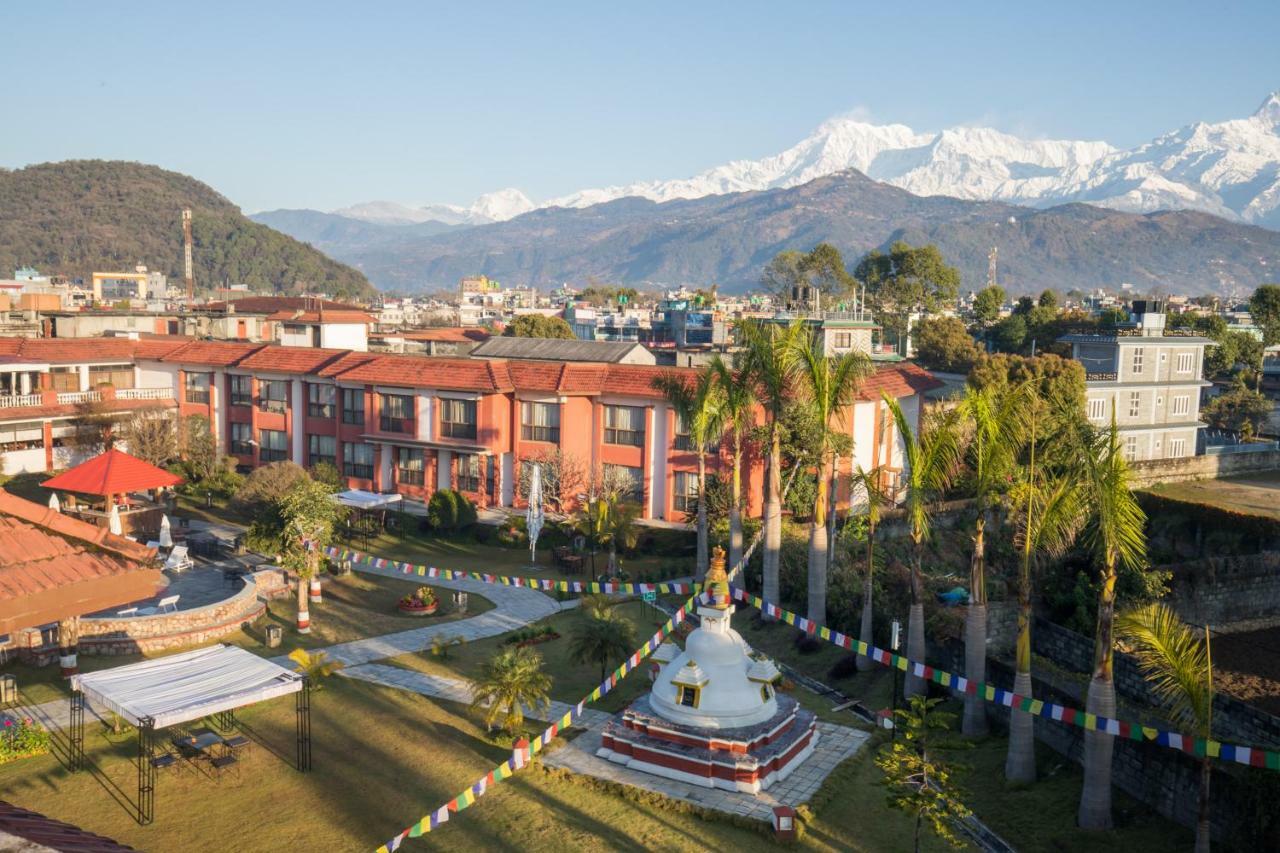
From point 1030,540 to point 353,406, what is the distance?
36853 mm

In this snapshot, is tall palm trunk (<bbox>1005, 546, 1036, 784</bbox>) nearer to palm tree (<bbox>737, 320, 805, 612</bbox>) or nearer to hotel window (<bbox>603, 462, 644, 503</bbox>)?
palm tree (<bbox>737, 320, 805, 612</bbox>)

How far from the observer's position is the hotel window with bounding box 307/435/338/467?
5056cm

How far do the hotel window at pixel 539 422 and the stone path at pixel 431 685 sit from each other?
18570 millimetres

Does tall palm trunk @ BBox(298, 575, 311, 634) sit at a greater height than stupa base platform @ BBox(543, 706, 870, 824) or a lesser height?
greater

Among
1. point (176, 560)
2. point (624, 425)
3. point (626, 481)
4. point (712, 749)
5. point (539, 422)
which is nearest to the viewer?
point (712, 749)

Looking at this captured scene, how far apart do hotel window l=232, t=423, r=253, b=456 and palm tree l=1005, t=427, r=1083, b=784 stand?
43075mm

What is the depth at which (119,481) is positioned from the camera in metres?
36.6

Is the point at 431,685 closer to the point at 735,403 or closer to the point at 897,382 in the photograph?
the point at 735,403

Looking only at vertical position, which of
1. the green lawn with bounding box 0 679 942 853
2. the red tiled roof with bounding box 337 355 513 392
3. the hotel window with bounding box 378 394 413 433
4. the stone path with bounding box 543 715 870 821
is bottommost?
the green lawn with bounding box 0 679 942 853

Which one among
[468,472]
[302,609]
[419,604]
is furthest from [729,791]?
[468,472]

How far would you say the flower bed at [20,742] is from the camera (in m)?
21.0

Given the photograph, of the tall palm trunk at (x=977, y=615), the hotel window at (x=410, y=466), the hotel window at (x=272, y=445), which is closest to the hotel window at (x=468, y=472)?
the hotel window at (x=410, y=466)

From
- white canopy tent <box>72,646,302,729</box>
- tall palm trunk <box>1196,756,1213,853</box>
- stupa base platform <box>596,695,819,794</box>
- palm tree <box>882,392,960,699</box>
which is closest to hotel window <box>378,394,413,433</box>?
white canopy tent <box>72,646,302,729</box>

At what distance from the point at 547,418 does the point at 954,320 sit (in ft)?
130
